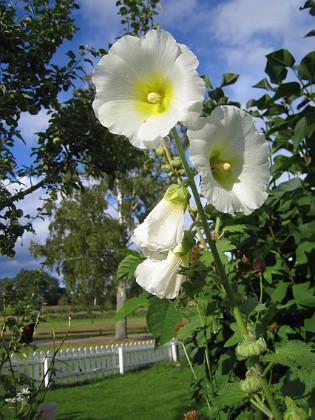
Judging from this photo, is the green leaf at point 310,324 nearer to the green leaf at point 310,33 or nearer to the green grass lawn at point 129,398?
the green leaf at point 310,33

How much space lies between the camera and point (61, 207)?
1928 cm

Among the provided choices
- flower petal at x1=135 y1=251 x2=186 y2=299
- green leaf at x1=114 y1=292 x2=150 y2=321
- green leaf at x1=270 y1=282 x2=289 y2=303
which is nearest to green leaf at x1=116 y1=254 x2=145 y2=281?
green leaf at x1=114 y1=292 x2=150 y2=321

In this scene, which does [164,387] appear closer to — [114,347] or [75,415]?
[75,415]

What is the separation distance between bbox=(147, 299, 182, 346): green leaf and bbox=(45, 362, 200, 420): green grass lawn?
8.99 ft

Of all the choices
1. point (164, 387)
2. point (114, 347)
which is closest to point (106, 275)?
point (114, 347)

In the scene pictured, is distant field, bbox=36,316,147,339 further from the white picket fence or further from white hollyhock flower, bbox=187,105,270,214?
white hollyhock flower, bbox=187,105,270,214

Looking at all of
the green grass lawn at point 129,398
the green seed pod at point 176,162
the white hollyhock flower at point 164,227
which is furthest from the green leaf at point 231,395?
the green grass lawn at point 129,398

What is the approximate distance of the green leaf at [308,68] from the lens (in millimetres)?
1910

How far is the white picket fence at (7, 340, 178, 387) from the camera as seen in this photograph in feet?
24.3

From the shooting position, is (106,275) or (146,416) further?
(106,275)

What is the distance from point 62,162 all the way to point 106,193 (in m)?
14.8

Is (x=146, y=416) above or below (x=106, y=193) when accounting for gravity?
below

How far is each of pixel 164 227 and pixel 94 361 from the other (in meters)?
8.92

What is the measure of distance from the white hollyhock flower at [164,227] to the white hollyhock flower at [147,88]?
127 mm
